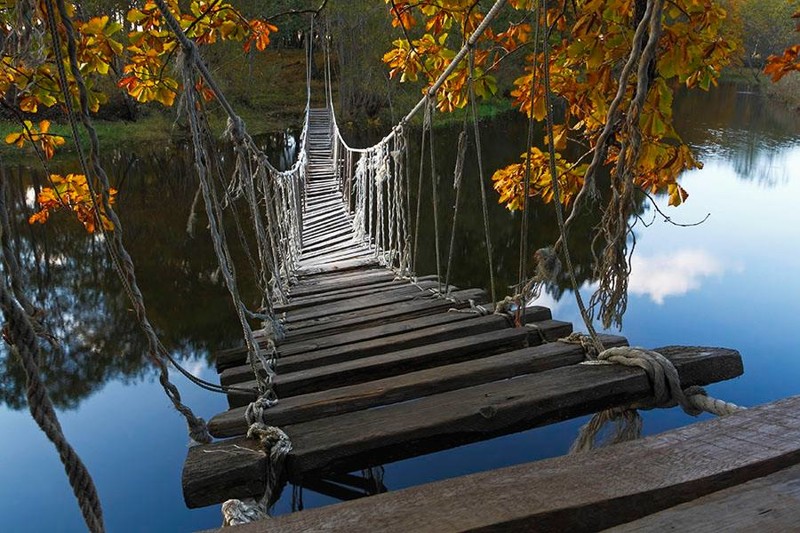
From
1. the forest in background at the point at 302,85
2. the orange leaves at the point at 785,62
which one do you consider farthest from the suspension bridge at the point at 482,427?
the forest in background at the point at 302,85

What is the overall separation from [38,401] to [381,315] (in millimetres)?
1517

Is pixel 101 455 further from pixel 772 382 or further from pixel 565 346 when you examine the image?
pixel 772 382

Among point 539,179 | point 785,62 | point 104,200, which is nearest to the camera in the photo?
point 104,200

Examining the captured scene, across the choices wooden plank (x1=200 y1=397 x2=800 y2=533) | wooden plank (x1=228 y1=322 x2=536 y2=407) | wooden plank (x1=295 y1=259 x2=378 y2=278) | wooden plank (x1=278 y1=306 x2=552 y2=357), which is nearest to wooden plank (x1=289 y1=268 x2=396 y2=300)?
wooden plank (x1=295 y1=259 x2=378 y2=278)

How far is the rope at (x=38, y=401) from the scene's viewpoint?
0.47m

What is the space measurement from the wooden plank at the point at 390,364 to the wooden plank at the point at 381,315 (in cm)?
52

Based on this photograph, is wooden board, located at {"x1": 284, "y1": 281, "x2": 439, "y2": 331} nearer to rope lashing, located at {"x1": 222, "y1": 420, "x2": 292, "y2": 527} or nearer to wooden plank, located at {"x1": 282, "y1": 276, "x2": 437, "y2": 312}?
wooden plank, located at {"x1": 282, "y1": 276, "x2": 437, "y2": 312}

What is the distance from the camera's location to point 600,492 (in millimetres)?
605

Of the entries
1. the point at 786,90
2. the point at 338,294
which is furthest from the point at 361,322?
the point at 786,90

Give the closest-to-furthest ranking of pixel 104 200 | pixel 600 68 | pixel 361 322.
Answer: pixel 104 200 < pixel 600 68 < pixel 361 322

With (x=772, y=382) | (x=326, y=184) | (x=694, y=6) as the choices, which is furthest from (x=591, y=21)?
(x=326, y=184)

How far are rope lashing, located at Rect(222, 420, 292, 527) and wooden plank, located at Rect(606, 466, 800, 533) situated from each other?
1.49 ft

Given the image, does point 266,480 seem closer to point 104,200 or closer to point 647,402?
point 104,200

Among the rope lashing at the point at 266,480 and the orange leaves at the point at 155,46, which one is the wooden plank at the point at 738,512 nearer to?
the rope lashing at the point at 266,480
